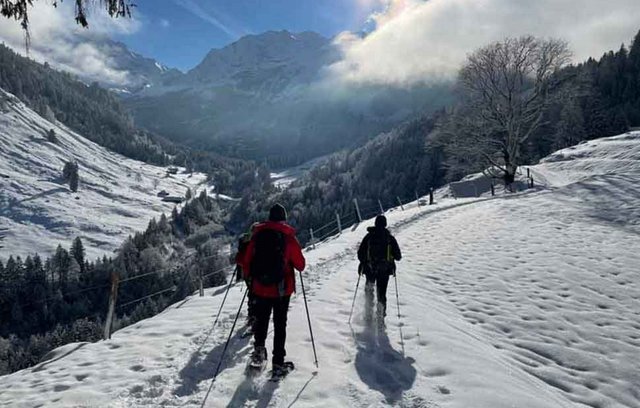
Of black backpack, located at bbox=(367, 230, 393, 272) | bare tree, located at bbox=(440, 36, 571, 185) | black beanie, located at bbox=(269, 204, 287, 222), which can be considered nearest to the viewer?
black beanie, located at bbox=(269, 204, 287, 222)

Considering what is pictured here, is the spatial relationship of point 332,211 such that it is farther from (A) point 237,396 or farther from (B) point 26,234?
(A) point 237,396

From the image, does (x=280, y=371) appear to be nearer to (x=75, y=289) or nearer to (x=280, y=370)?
(x=280, y=370)

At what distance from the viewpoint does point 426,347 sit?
339 inches

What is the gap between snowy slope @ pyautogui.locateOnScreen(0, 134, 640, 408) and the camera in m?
6.70

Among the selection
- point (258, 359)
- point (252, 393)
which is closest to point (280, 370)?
point (258, 359)

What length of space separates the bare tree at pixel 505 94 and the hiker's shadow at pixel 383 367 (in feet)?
119

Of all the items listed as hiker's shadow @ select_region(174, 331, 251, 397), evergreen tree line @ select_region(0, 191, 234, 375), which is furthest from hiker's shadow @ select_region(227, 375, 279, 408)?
evergreen tree line @ select_region(0, 191, 234, 375)

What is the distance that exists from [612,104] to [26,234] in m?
206

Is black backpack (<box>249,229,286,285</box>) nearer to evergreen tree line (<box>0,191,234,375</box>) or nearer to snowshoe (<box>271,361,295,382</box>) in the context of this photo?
snowshoe (<box>271,361,295,382</box>)

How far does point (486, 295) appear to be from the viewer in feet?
42.8

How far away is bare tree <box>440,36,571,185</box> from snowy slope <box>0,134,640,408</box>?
24330 mm

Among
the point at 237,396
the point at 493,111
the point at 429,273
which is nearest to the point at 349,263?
the point at 429,273

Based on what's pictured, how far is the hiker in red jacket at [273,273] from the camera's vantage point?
7.08 m

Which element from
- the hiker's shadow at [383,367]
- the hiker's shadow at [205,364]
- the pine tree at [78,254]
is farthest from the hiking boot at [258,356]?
the pine tree at [78,254]
